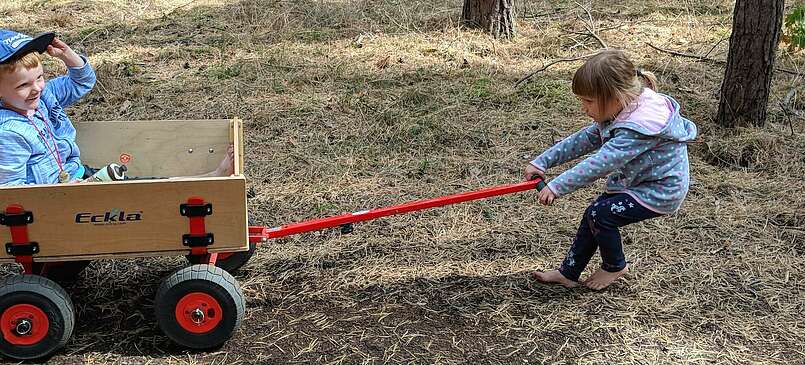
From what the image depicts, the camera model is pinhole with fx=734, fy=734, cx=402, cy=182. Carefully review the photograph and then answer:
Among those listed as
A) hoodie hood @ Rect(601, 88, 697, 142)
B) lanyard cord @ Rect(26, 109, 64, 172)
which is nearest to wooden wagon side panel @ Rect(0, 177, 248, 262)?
lanyard cord @ Rect(26, 109, 64, 172)

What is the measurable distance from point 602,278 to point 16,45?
119 inches

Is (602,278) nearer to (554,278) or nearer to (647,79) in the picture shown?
(554,278)

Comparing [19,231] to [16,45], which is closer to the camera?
[19,231]

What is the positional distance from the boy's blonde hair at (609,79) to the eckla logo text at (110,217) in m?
2.06

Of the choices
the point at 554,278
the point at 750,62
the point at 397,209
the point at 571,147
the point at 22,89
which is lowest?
the point at 554,278

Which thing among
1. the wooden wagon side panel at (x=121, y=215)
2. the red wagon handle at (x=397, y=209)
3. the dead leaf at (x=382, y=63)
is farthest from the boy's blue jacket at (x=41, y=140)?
the dead leaf at (x=382, y=63)

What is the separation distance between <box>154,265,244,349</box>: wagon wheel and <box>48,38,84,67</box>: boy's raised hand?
1.31 meters

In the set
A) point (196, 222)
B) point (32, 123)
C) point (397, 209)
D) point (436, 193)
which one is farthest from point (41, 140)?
point (436, 193)

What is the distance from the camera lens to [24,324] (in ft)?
10.3

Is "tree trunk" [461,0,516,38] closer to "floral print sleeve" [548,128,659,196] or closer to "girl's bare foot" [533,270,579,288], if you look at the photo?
"girl's bare foot" [533,270,579,288]

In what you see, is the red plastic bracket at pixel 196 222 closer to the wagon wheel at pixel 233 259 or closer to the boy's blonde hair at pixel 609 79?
the wagon wheel at pixel 233 259

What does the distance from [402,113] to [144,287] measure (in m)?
2.99

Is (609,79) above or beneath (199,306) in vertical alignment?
above

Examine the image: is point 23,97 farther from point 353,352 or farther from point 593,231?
point 593,231
